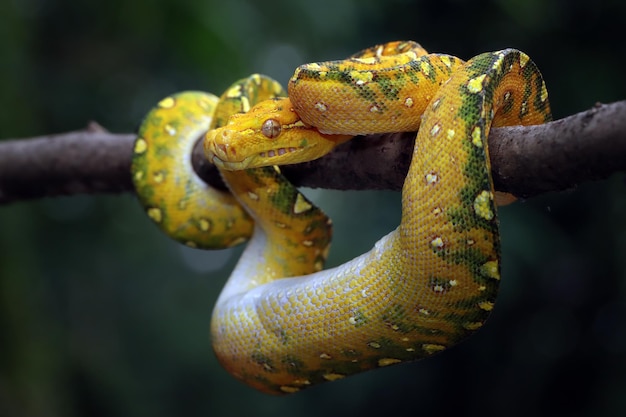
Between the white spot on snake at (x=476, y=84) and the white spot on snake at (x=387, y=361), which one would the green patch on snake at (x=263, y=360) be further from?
the white spot on snake at (x=476, y=84)

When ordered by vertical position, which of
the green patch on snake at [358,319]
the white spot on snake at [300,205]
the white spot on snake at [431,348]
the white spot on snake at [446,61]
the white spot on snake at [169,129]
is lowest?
the white spot on snake at [431,348]

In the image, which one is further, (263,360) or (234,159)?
(263,360)

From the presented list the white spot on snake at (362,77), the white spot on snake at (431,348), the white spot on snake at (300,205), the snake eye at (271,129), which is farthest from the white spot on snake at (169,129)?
the white spot on snake at (431,348)

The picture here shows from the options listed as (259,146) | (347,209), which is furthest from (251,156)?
(347,209)

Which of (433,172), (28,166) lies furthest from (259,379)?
(28,166)

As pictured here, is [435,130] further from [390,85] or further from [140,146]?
[140,146]

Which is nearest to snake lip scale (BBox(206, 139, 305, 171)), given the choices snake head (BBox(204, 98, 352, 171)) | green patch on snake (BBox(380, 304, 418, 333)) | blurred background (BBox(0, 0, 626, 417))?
snake head (BBox(204, 98, 352, 171))

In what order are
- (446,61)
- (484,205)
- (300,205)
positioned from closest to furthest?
(484,205), (446,61), (300,205)

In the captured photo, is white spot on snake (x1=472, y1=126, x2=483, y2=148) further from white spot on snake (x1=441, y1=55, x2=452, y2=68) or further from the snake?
white spot on snake (x1=441, y1=55, x2=452, y2=68)
